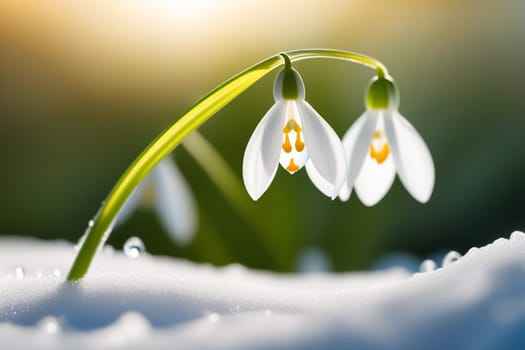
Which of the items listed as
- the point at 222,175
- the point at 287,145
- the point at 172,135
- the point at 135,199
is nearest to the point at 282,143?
the point at 287,145

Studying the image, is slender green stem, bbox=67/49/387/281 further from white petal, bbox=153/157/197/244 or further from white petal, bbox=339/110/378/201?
white petal, bbox=153/157/197/244

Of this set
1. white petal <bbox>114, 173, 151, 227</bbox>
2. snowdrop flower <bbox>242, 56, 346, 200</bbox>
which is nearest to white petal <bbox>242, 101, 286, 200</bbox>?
snowdrop flower <bbox>242, 56, 346, 200</bbox>

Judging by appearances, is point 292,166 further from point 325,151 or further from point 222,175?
point 222,175

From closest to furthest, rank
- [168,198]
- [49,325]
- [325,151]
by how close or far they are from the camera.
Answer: [49,325] → [325,151] → [168,198]

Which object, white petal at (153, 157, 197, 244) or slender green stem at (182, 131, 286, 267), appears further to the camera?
slender green stem at (182, 131, 286, 267)

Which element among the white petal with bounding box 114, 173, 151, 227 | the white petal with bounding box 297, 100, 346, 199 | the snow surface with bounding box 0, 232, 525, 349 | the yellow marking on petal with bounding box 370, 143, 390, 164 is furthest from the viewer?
the white petal with bounding box 114, 173, 151, 227

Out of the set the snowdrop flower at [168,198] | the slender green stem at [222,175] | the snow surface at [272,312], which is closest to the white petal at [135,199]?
the snowdrop flower at [168,198]
